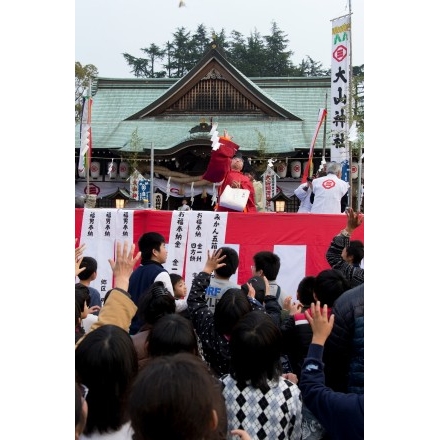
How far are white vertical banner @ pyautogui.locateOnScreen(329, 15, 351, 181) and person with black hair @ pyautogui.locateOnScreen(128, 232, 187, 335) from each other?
8.60 m

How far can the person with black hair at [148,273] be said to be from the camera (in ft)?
12.4

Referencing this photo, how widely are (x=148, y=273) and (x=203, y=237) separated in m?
2.25

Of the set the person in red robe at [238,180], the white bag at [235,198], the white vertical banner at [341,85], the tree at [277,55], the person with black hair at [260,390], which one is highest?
the tree at [277,55]

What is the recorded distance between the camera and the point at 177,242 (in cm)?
620

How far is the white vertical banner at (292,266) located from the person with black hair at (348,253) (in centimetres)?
187

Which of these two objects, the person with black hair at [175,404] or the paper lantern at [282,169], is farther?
the paper lantern at [282,169]

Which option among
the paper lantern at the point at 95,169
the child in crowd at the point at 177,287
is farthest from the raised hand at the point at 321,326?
the paper lantern at the point at 95,169

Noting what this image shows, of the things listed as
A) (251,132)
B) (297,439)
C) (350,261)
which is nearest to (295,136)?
(251,132)

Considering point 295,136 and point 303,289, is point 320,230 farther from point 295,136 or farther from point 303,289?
point 295,136

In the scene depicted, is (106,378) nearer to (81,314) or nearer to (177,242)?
(81,314)

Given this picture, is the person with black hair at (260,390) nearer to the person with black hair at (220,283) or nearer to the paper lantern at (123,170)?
the person with black hair at (220,283)

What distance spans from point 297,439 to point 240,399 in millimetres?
246

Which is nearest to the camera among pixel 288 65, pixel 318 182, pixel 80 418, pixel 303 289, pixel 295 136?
pixel 80 418

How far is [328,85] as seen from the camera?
22.7m
